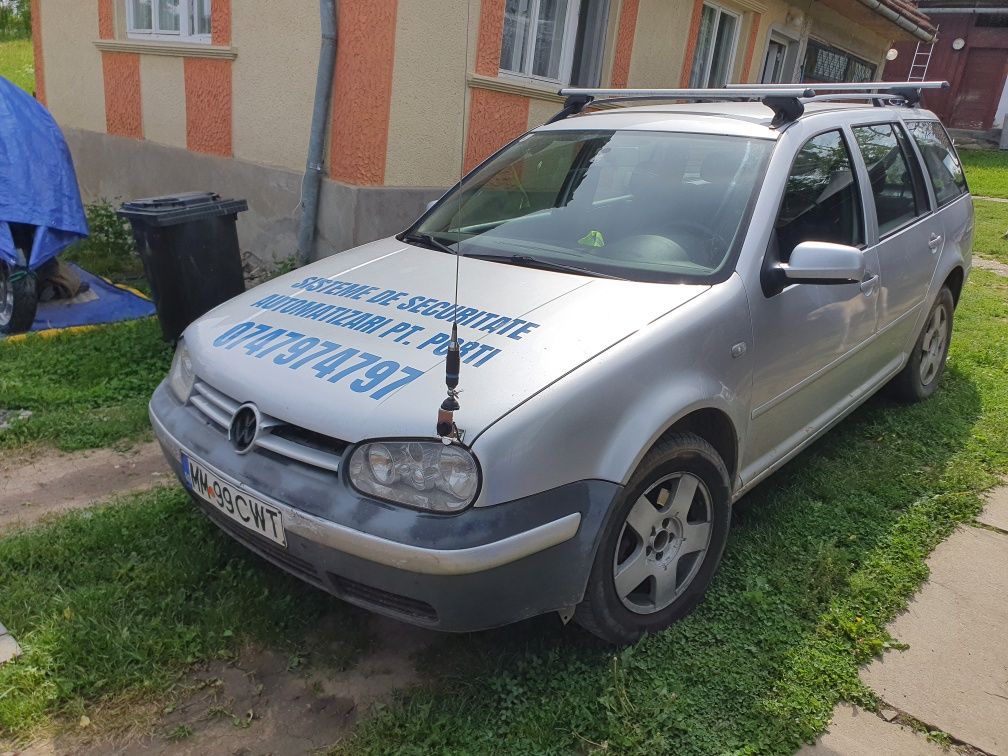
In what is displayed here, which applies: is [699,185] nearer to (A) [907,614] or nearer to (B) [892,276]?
(B) [892,276]

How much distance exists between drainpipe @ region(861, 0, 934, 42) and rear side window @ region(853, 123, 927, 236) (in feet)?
28.7

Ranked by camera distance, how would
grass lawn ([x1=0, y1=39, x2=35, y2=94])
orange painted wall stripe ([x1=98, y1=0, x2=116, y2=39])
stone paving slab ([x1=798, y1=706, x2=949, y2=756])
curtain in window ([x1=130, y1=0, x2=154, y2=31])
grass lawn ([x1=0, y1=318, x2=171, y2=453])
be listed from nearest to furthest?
stone paving slab ([x1=798, y1=706, x2=949, y2=756]), grass lawn ([x1=0, y1=318, x2=171, y2=453]), curtain in window ([x1=130, y1=0, x2=154, y2=31]), orange painted wall stripe ([x1=98, y1=0, x2=116, y2=39]), grass lawn ([x1=0, y1=39, x2=35, y2=94])

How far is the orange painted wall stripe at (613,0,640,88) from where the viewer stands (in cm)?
768

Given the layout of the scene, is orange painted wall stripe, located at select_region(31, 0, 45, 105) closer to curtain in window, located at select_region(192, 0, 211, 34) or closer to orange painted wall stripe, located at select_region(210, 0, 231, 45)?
curtain in window, located at select_region(192, 0, 211, 34)

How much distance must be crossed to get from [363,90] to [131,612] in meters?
4.30

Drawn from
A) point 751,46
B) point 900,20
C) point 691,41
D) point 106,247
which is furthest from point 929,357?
point 900,20

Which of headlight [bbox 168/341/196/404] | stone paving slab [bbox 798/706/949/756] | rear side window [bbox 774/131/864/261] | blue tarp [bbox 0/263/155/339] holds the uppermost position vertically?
rear side window [bbox 774/131/864/261]

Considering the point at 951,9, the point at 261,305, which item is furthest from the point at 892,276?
the point at 951,9

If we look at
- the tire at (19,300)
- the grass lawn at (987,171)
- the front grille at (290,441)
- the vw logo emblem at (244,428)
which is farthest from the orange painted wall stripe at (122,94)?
the grass lawn at (987,171)

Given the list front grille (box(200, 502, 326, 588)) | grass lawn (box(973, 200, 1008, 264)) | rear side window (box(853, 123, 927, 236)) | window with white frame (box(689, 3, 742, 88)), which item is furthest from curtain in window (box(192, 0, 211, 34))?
grass lawn (box(973, 200, 1008, 264))

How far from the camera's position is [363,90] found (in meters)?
5.92

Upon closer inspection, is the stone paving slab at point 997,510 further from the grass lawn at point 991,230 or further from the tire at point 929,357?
the grass lawn at point 991,230

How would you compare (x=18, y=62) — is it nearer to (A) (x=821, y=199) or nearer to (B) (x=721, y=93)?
(B) (x=721, y=93)

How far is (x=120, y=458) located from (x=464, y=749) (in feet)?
8.17
